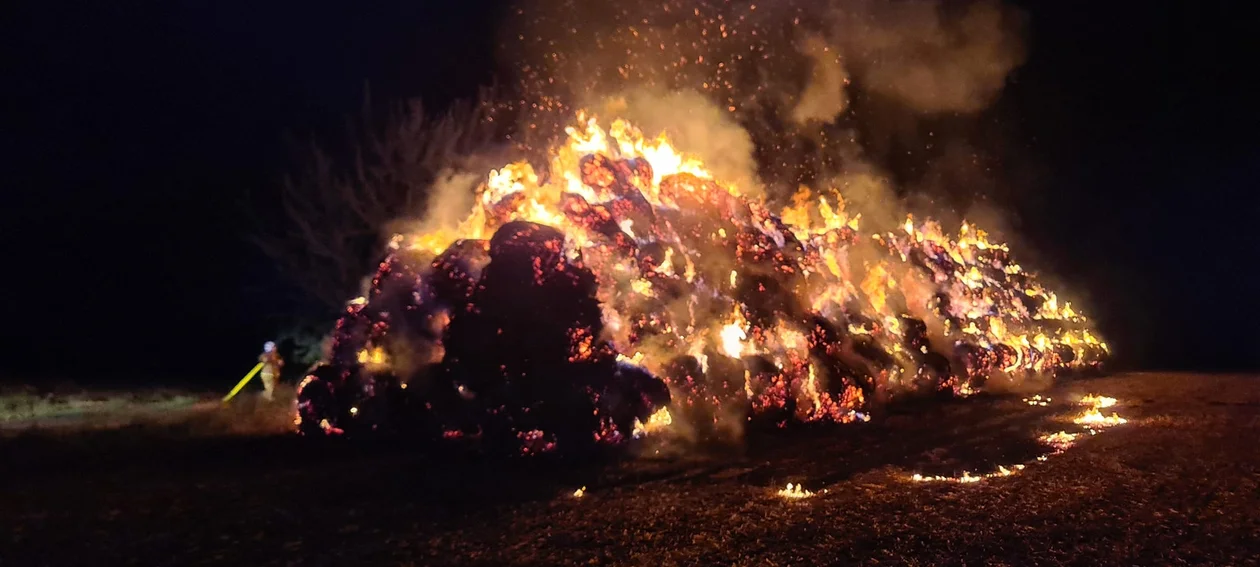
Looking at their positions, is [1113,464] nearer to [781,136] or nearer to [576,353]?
[576,353]

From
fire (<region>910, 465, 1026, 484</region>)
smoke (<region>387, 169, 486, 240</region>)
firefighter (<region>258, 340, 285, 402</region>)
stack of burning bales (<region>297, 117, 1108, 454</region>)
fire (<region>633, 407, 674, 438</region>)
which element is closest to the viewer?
fire (<region>910, 465, 1026, 484</region>)

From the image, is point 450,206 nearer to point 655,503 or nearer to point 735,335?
point 735,335

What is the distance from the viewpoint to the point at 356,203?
18781 mm

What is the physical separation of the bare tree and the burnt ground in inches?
354

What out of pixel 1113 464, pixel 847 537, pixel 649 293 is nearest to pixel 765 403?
pixel 649 293

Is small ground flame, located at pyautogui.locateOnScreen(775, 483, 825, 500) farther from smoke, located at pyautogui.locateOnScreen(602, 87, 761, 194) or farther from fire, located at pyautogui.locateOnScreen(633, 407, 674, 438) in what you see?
smoke, located at pyautogui.locateOnScreen(602, 87, 761, 194)

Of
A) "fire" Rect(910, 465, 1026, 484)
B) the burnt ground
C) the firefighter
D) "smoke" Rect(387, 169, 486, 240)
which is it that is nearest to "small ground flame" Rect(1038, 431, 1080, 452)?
the burnt ground

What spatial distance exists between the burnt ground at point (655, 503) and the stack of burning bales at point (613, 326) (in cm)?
77

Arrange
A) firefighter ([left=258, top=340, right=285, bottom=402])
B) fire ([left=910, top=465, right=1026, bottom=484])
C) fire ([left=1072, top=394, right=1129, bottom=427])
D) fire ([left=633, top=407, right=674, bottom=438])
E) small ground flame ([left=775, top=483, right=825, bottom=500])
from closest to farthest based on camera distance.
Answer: small ground flame ([left=775, top=483, right=825, bottom=500]), fire ([left=910, top=465, right=1026, bottom=484]), fire ([left=633, top=407, right=674, bottom=438]), fire ([left=1072, top=394, right=1129, bottom=427]), firefighter ([left=258, top=340, right=285, bottom=402])

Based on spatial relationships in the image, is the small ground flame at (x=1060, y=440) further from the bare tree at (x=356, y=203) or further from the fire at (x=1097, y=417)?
the bare tree at (x=356, y=203)

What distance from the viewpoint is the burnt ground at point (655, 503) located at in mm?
5355

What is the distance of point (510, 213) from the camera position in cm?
1146

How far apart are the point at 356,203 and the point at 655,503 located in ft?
47.5

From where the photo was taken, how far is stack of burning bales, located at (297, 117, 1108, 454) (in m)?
9.35
